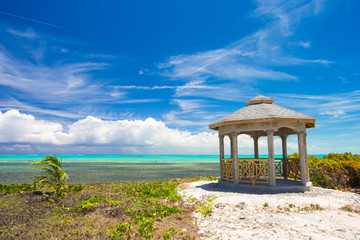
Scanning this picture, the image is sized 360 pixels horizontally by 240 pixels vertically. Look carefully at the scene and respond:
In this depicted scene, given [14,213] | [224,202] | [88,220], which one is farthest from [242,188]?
[14,213]

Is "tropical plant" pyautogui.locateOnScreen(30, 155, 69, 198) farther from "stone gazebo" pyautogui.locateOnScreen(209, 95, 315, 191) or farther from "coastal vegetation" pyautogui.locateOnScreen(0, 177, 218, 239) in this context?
"stone gazebo" pyautogui.locateOnScreen(209, 95, 315, 191)

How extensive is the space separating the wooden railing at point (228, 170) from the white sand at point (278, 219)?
3127 millimetres

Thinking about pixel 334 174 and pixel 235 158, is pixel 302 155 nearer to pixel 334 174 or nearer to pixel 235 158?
pixel 235 158

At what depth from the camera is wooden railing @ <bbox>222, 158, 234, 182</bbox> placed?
12766mm

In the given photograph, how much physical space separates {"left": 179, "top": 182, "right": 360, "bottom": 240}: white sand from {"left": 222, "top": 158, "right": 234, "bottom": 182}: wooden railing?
3.13 metres

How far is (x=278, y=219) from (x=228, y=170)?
19.6 ft

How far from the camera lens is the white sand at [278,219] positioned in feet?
19.5

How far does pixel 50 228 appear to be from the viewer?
6.81m

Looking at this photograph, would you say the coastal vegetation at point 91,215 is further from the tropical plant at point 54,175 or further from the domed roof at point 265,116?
the domed roof at point 265,116

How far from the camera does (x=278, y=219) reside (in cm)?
689

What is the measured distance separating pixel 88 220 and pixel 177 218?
3.04 m

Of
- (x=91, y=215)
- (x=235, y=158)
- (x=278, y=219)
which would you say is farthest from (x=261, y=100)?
(x=91, y=215)

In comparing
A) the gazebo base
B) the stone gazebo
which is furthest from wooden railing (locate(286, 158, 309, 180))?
the gazebo base

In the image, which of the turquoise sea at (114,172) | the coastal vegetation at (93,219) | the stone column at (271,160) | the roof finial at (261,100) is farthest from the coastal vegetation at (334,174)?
the turquoise sea at (114,172)
